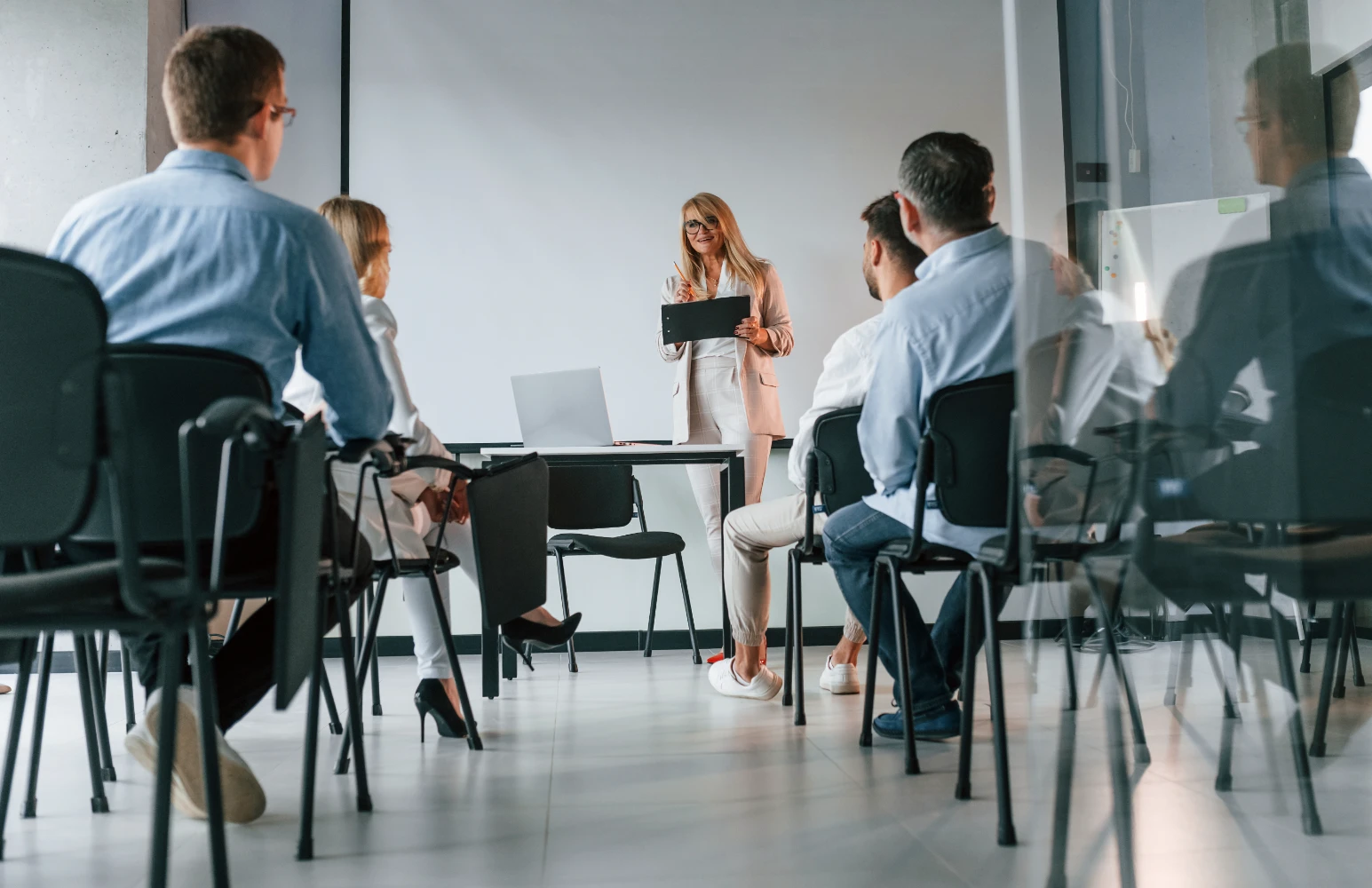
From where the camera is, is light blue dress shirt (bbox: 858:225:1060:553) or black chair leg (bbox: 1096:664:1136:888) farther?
light blue dress shirt (bbox: 858:225:1060:553)

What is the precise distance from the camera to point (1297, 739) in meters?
0.67

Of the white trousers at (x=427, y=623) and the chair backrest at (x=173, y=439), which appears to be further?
the white trousers at (x=427, y=623)

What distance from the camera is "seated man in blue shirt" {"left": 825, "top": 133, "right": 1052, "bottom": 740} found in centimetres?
195

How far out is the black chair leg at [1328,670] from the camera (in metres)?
0.64

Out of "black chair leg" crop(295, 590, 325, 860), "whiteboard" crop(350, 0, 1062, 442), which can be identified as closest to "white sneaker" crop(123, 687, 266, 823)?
"black chair leg" crop(295, 590, 325, 860)

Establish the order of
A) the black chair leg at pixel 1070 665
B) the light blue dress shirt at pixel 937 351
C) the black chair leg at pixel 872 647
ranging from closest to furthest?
1. the black chair leg at pixel 1070 665
2. the light blue dress shirt at pixel 937 351
3. the black chair leg at pixel 872 647

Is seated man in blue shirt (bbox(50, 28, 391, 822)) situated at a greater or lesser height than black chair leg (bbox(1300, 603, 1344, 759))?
A: greater

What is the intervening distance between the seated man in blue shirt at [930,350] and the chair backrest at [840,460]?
158mm

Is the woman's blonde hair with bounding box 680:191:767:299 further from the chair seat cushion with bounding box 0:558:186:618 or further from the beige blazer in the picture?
the chair seat cushion with bounding box 0:558:186:618

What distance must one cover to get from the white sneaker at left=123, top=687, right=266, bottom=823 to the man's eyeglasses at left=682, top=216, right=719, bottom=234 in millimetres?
2798

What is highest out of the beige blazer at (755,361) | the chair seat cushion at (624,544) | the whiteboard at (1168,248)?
the beige blazer at (755,361)

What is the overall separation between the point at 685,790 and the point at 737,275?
8.45 feet

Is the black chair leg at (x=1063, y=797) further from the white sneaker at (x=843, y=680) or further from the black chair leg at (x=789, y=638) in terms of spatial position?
the white sneaker at (x=843, y=680)

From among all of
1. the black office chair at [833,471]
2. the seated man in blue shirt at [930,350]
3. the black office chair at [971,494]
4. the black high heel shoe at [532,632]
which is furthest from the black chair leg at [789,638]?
the black office chair at [971,494]
